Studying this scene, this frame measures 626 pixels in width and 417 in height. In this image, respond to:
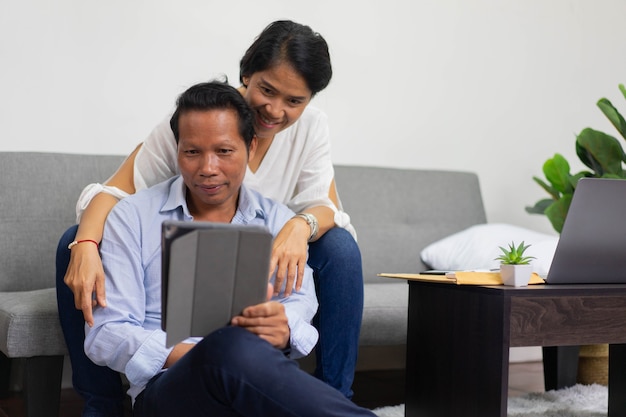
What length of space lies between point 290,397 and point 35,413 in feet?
2.74

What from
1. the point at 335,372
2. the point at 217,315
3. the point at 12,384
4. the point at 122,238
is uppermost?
the point at 122,238

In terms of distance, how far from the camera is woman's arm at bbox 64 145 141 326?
5.05 ft

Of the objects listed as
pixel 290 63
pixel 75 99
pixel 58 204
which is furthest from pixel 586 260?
pixel 75 99

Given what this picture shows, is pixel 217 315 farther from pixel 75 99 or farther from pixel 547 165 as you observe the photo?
pixel 547 165

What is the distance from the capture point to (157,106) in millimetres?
2822

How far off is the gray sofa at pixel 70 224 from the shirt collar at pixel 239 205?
0.44 meters

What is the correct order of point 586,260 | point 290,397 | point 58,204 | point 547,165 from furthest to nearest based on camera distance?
point 547,165, point 58,204, point 586,260, point 290,397

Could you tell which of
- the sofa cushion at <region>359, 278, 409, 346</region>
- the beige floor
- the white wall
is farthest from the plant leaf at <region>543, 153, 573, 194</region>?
the sofa cushion at <region>359, 278, 409, 346</region>

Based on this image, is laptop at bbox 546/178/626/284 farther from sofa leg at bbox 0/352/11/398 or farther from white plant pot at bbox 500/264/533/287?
sofa leg at bbox 0/352/11/398

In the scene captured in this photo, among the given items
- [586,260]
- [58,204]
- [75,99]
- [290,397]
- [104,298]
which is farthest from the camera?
[75,99]

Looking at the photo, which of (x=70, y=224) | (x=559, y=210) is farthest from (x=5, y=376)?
(x=559, y=210)

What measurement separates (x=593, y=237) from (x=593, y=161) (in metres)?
1.29

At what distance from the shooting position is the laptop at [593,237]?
166 cm

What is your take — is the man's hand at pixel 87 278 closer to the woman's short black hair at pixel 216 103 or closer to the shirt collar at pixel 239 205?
the shirt collar at pixel 239 205
